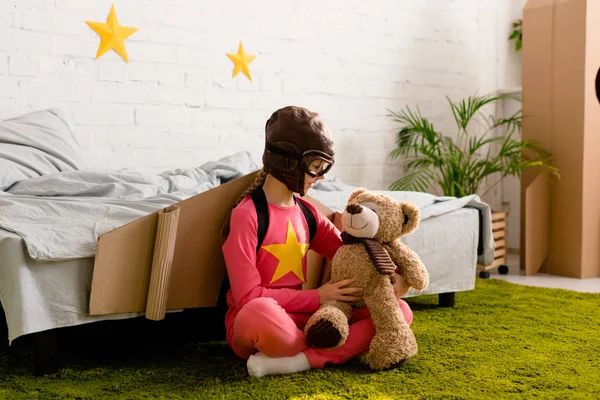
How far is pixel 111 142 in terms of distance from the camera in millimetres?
2967

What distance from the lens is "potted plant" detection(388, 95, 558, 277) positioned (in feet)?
11.9

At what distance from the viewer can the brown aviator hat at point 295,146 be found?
1.80 metres

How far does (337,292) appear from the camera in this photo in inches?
72.2

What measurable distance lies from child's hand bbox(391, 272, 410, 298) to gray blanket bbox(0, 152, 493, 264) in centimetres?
52

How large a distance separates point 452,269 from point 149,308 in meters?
1.26

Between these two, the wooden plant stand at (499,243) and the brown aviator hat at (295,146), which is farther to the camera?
the wooden plant stand at (499,243)

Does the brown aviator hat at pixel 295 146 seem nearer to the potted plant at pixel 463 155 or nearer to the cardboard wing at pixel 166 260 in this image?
the cardboard wing at pixel 166 260

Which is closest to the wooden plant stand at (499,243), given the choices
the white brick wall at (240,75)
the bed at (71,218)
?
the white brick wall at (240,75)

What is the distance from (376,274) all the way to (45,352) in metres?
0.86

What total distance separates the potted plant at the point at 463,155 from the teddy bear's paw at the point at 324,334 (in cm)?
186

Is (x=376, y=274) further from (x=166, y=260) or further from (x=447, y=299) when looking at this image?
(x=447, y=299)

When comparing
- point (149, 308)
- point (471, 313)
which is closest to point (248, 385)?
point (149, 308)

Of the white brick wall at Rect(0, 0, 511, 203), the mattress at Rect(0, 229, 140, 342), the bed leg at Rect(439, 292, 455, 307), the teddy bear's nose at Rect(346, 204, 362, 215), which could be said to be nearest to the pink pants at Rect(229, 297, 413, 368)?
the teddy bear's nose at Rect(346, 204, 362, 215)

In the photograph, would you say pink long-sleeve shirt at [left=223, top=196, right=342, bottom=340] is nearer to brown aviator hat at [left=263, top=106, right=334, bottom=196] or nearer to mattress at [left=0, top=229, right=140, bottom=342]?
brown aviator hat at [left=263, top=106, right=334, bottom=196]
